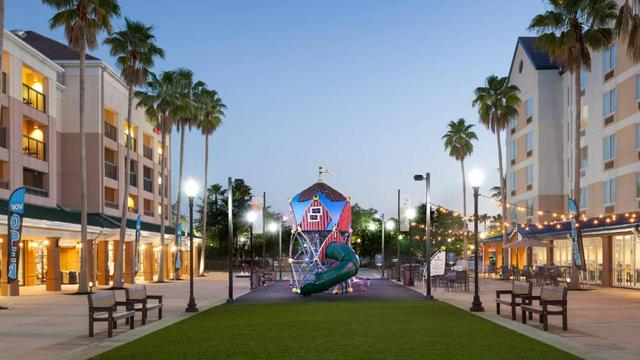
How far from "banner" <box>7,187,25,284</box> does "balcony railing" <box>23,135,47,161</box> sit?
14.3 meters

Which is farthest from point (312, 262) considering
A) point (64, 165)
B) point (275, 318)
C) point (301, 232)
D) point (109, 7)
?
point (64, 165)

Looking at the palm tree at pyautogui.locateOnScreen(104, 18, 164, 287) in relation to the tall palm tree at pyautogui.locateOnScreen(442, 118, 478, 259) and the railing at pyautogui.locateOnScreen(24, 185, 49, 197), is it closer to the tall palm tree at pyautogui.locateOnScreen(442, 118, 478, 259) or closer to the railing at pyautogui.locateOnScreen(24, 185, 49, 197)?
the railing at pyautogui.locateOnScreen(24, 185, 49, 197)

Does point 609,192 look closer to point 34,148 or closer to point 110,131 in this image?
point 34,148

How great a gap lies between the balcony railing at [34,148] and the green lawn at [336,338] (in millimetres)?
22150

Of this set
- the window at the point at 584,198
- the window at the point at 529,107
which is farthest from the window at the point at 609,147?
the window at the point at 529,107

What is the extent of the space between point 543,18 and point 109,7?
2108 centimetres

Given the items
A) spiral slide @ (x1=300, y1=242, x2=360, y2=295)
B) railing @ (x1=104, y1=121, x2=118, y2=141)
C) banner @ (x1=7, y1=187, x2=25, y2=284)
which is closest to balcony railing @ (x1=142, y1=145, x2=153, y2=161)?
railing @ (x1=104, y1=121, x2=118, y2=141)

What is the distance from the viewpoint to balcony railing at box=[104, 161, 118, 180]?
168 feet

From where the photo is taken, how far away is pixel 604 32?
36.9m

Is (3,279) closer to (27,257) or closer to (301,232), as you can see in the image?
(27,257)

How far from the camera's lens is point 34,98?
1657 inches

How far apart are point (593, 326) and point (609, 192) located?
974 inches

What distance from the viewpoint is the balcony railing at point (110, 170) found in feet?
168

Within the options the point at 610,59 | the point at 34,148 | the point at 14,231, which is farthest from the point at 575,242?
the point at 34,148
